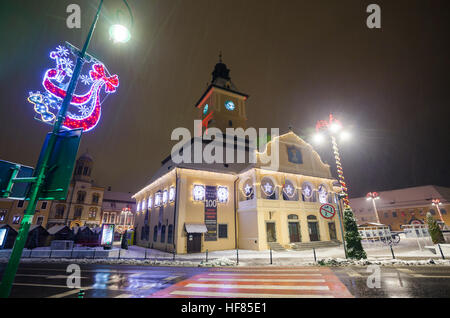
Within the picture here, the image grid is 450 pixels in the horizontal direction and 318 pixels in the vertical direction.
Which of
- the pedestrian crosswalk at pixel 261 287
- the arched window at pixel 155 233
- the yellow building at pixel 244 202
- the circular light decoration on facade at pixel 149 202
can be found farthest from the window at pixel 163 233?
the pedestrian crosswalk at pixel 261 287

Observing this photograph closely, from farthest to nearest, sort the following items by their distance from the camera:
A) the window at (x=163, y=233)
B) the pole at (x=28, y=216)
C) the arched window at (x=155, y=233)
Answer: the arched window at (x=155, y=233) → the window at (x=163, y=233) → the pole at (x=28, y=216)

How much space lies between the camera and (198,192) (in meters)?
23.3

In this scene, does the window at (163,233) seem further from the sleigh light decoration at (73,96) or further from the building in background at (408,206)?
the building in background at (408,206)

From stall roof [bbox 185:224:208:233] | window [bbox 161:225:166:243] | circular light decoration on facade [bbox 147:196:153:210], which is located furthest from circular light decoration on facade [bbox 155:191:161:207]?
stall roof [bbox 185:224:208:233]

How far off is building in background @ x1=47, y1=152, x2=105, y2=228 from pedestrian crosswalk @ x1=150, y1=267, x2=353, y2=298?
57.2 meters

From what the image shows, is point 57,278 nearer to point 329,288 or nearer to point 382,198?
point 329,288

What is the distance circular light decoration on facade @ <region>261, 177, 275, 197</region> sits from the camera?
976 inches

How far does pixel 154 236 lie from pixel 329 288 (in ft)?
78.1

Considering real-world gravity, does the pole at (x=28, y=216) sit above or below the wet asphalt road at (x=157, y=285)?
above

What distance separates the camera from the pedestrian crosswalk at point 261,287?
277 inches

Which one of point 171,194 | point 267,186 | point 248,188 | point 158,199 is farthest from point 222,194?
point 158,199

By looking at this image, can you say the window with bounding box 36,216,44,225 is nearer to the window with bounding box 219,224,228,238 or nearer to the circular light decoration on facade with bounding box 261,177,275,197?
the window with bounding box 219,224,228,238

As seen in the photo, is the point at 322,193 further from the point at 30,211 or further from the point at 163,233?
the point at 30,211

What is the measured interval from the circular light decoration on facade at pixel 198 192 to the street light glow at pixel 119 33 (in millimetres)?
18393
